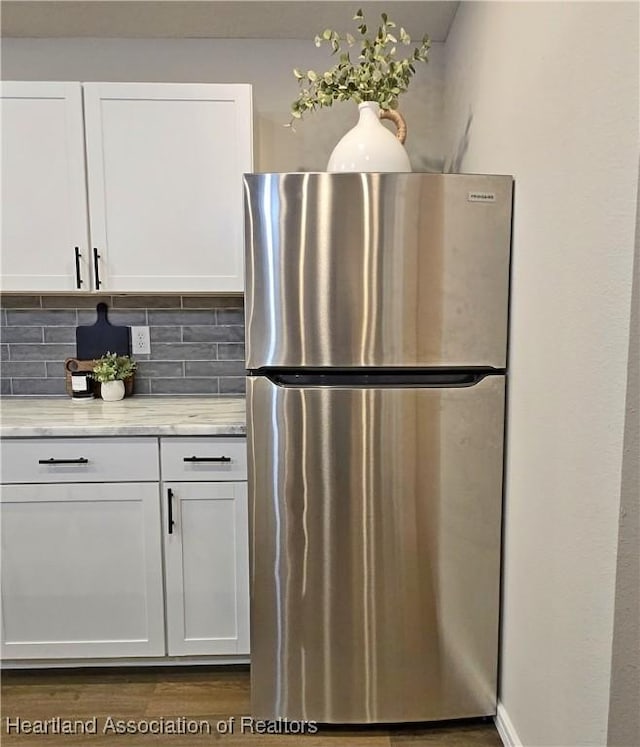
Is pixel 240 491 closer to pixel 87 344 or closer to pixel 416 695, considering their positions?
pixel 416 695

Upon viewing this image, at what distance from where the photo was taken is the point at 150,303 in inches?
95.9

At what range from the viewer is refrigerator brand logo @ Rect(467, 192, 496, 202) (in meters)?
1.59

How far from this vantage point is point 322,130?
2.38m

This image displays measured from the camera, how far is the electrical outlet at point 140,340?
8.04 ft

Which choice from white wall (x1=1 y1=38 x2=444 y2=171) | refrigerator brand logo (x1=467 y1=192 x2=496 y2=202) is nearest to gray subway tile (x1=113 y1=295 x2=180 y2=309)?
white wall (x1=1 y1=38 x2=444 y2=171)

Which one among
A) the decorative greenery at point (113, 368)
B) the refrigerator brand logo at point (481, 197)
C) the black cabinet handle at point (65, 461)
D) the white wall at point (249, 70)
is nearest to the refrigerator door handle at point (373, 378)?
the refrigerator brand logo at point (481, 197)

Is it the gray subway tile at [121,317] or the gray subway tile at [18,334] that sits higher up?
the gray subway tile at [121,317]

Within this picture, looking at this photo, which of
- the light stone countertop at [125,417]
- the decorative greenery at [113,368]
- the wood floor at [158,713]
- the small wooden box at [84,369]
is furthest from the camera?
the small wooden box at [84,369]

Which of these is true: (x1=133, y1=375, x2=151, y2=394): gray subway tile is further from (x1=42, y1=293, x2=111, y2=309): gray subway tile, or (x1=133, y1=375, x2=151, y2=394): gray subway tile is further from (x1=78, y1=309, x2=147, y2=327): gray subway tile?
(x1=42, y1=293, x2=111, y2=309): gray subway tile

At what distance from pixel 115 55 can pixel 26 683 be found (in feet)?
7.84

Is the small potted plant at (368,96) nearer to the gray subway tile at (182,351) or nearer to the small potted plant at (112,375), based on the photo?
the gray subway tile at (182,351)

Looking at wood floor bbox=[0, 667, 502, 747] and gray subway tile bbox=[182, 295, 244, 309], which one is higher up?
gray subway tile bbox=[182, 295, 244, 309]

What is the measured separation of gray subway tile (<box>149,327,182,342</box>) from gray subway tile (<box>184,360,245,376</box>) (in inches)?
4.7

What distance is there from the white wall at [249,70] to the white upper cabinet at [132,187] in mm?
259
